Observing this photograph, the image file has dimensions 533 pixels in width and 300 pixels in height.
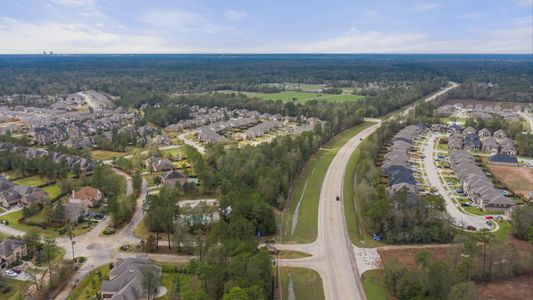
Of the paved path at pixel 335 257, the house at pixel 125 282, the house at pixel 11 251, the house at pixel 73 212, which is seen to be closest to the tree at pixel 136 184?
the house at pixel 73 212

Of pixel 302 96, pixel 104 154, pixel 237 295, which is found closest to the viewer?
pixel 237 295

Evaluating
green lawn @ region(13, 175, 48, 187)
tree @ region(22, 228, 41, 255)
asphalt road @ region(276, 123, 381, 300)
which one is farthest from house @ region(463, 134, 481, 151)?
green lawn @ region(13, 175, 48, 187)

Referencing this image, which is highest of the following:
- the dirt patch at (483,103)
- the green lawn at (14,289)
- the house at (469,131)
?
the dirt patch at (483,103)

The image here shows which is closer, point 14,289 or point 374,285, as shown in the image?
point 14,289

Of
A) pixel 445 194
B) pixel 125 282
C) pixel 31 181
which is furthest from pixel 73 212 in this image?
pixel 445 194

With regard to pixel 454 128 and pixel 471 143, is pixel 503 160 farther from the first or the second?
pixel 454 128

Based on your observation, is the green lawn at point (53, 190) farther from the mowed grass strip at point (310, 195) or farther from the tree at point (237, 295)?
the tree at point (237, 295)

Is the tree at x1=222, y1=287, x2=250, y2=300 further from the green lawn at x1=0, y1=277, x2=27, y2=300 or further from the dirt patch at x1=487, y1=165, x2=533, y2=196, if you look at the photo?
the dirt patch at x1=487, y1=165, x2=533, y2=196
